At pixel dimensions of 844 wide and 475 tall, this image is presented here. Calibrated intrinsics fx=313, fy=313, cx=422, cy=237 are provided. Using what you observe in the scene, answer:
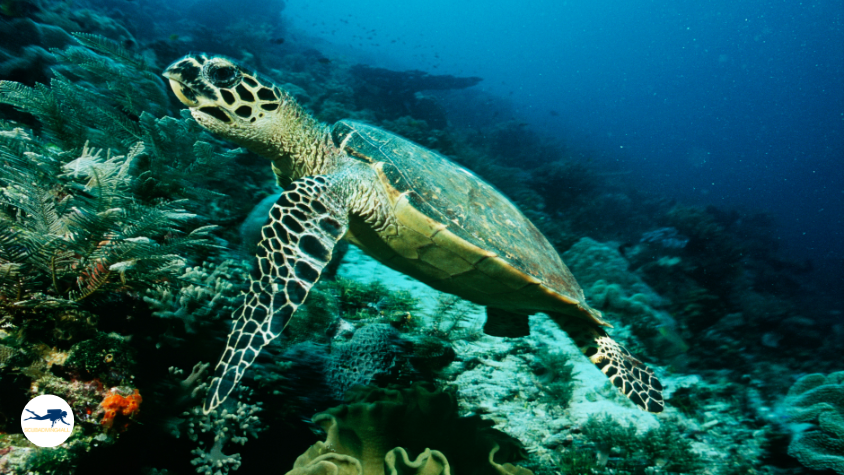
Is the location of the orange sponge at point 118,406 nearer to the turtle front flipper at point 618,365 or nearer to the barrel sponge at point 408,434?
the barrel sponge at point 408,434

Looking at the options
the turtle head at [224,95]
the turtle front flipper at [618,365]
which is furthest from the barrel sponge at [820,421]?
the turtle head at [224,95]

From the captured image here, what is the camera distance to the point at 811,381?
12.1ft

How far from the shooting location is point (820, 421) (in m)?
3.11

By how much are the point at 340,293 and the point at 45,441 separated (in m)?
2.77

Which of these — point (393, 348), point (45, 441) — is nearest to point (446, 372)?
point (393, 348)

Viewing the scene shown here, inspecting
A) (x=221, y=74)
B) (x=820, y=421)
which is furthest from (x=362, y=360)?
(x=820, y=421)

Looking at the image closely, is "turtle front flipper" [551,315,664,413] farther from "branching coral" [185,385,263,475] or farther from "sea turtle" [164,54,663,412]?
"branching coral" [185,385,263,475]

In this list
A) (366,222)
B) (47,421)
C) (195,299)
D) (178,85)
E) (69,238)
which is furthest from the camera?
(366,222)

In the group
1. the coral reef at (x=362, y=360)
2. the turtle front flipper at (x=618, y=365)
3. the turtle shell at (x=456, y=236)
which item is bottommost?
the coral reef at (x=362, y=360)

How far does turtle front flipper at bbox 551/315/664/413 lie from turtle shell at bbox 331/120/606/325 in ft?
1.25

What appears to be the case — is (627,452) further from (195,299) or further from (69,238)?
(69,238)

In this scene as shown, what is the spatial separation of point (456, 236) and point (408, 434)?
1.41m

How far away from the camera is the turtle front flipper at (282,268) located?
151 centimetres

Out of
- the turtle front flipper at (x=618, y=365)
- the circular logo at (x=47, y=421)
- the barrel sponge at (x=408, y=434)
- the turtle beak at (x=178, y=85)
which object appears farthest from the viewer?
the turtle front flipper at (x=618, y=365)
